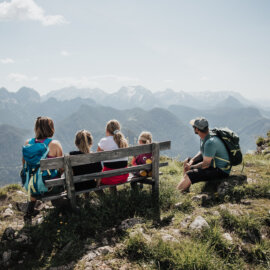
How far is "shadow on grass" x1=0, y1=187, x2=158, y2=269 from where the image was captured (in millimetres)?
3987

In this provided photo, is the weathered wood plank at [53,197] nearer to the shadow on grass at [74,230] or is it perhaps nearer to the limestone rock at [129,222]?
the shadow on grass at [74,230]

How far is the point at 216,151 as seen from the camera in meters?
6.17

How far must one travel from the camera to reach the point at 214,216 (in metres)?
4.56

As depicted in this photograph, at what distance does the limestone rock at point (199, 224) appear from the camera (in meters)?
4.21

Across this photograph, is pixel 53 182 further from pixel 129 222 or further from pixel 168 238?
pixel 168 238

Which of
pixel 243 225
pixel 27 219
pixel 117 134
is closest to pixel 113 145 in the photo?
pixel 117 134

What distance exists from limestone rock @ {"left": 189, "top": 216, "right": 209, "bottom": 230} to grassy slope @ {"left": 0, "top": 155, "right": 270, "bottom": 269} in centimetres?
12

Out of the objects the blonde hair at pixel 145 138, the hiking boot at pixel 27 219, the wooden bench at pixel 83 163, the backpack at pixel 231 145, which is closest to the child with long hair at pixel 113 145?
the wooden bench at pixel 83 163

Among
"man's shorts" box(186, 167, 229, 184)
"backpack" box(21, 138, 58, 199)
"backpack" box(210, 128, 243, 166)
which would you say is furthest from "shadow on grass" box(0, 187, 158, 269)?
"backpack" box(210, 128, 243, 166)

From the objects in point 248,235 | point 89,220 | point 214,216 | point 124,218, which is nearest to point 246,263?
point 248,235

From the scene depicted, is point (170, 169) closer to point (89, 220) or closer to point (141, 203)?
point (141, 203)

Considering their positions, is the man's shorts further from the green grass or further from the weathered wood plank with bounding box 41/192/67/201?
the weathered wood plank with bounding box 41/192/67/201

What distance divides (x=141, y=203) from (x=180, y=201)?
101cm

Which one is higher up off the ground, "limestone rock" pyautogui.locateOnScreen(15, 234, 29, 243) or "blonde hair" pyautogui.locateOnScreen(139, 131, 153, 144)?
"blonde hair" pyautogui.locateOnScreen(139, 131, 153, 144)
